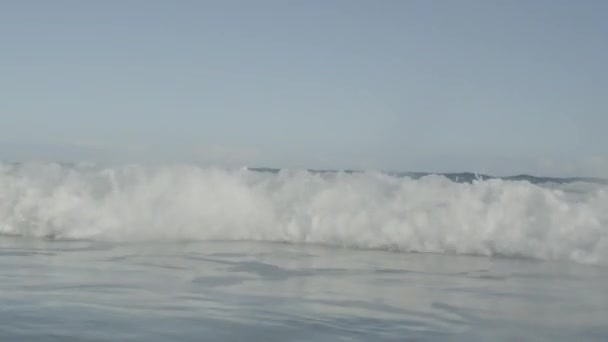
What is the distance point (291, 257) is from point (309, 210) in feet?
7.95

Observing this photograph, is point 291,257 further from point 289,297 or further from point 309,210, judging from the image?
point 289,297

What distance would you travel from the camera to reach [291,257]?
983cm

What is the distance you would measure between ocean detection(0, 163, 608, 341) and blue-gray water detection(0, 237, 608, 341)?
22 millimetres

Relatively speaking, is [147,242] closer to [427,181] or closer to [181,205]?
[181,205]

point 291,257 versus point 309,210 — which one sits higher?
point 309,210

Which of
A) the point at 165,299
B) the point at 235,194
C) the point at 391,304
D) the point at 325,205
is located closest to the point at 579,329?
the point at 391,304

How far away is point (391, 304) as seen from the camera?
6.57 m

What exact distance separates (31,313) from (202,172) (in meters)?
8.08

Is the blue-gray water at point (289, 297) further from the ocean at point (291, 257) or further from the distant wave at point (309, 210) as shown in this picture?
the distant wave at point (309, 210)

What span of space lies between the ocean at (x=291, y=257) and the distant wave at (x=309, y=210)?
0.03 m

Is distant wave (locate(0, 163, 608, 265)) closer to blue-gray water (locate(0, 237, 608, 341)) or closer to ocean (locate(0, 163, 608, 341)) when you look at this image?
ocean (locate(0, 163, 608, 341))

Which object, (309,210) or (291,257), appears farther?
(309,210)

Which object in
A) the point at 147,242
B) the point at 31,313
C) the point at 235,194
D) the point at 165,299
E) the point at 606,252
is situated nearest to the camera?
the point at 31,313

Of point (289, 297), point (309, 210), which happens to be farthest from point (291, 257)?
point (289, 297)
